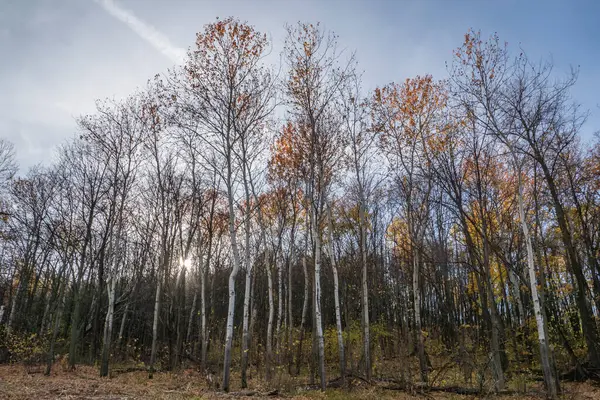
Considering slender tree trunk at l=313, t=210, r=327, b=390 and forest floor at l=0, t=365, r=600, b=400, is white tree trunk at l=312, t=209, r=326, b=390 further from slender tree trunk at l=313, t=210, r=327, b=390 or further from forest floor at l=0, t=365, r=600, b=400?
forest floor at l=0, t=365, r=600, b=400

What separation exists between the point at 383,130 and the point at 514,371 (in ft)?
34.0

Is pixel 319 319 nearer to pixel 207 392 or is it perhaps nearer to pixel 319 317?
pixel 319 317

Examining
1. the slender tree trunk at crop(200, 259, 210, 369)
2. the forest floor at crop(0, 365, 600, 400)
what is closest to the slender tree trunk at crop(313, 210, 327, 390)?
the forest floor at crop(0, 365, 600, 400)

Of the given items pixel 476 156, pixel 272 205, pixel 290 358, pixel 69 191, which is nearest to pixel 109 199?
pixel 69 191

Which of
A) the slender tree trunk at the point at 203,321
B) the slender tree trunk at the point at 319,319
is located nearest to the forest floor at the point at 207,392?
the slender tree trunk at the point at 319,319

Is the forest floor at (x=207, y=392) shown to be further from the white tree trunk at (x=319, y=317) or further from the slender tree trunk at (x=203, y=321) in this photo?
the slender tree trunk at (x=203, y=321)

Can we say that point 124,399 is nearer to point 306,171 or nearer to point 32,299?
point 306,171

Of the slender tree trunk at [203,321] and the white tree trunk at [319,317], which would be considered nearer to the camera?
the white tree trunk at [319,317]

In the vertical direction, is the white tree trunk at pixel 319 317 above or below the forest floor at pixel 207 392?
above

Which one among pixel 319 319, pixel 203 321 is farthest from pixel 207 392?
pixel 203 321

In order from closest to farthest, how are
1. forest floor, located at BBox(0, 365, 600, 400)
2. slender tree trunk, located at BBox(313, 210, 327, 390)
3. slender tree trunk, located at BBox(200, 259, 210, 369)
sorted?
forest floor, located at BBox(0, 365, 600, 400) → slender tree trunk, located at BBox(313, 210, 327, 390) → slender tree trunk, located at BBox(200, 259, 210, 369)

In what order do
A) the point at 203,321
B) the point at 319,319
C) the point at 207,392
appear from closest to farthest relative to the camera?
the point at 207,392
the point at 319,319
the point at 203,321

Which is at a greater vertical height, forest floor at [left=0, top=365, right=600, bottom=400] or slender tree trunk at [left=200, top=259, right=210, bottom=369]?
slender tree trunk at [left=200, top=259, right=210, bottom=369]

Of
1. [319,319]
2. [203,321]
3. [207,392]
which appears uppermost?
[319,319]
